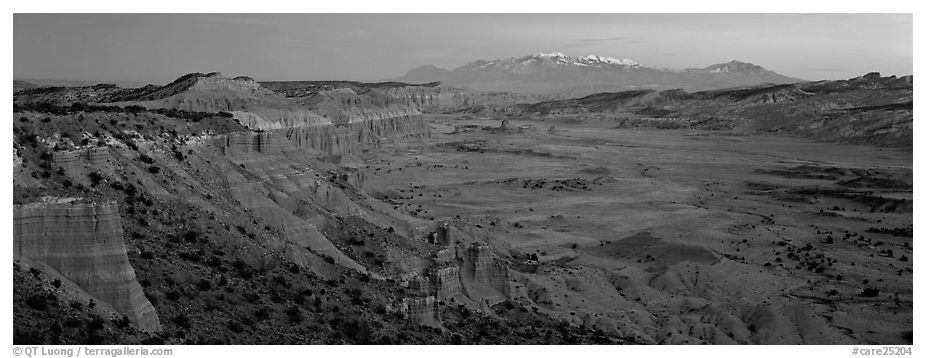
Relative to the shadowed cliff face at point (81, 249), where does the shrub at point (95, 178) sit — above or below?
above

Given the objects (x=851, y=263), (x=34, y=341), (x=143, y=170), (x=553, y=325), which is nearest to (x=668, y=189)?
(x=851, y=263)

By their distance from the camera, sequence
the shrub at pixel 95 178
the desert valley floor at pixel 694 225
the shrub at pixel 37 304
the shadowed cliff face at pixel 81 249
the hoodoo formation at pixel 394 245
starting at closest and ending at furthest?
the shrub at pixel 37 304 < the shadowed cliff face at pixel 81 249 < the hoodoo formation at pixel 394 245 < the shrub at pixel 95 178 < the desert valley floor at pixel 694 225

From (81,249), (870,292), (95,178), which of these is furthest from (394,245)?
(870,292)

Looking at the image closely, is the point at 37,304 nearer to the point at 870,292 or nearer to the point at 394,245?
the point at 394,245

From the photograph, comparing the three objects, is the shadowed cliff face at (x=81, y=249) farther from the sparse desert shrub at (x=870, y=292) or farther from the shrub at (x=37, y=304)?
the sparse desert shrub at (x=870, y=292)

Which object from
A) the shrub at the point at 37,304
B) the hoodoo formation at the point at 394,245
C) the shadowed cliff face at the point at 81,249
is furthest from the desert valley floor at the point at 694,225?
the shrub at the point at 37,304

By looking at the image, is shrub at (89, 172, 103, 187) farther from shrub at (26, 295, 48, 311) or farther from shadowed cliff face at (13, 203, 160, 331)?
shrub at (26, 295, 48, 311)

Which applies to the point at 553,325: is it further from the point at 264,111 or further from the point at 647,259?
the point at 264,111

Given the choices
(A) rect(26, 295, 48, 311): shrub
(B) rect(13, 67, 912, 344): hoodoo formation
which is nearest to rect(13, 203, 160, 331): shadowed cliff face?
(B) rect(13, 67, 912, 344): hoodoo formation
